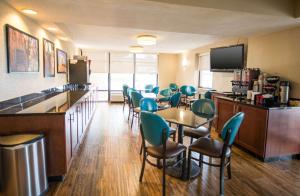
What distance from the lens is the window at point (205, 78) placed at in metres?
6.60

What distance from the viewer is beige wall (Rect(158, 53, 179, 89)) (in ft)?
30.2

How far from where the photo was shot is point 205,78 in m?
6.95

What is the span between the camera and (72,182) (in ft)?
7.93

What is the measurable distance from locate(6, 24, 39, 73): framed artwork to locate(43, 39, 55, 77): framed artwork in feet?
1.38

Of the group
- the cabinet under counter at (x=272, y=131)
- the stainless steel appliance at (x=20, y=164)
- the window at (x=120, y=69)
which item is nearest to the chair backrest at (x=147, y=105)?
the cabinet under counter at (x=272, y=131)

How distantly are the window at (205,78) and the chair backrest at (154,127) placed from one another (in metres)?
4.83

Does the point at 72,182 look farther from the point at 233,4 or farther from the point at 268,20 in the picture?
the point at 268,20

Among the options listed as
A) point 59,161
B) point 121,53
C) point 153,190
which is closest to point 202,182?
point 153,190

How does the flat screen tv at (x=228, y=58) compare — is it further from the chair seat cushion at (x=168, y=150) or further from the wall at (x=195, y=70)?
the chair seat cushion at (x=168, y=150)

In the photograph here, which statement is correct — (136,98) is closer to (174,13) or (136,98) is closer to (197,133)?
(197,133)

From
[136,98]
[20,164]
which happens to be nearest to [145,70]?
[136,98]

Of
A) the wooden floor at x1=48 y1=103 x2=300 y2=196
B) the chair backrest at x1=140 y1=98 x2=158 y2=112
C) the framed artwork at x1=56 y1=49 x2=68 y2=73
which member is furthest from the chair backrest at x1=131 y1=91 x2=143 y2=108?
the framed artwork at x1=56 y1=49 x2=68 y2=73

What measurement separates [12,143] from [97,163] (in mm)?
1282

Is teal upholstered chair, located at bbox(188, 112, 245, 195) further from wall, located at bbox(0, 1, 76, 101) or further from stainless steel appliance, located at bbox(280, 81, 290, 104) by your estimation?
wall, located at bbox(0, 1, 76, 101)
